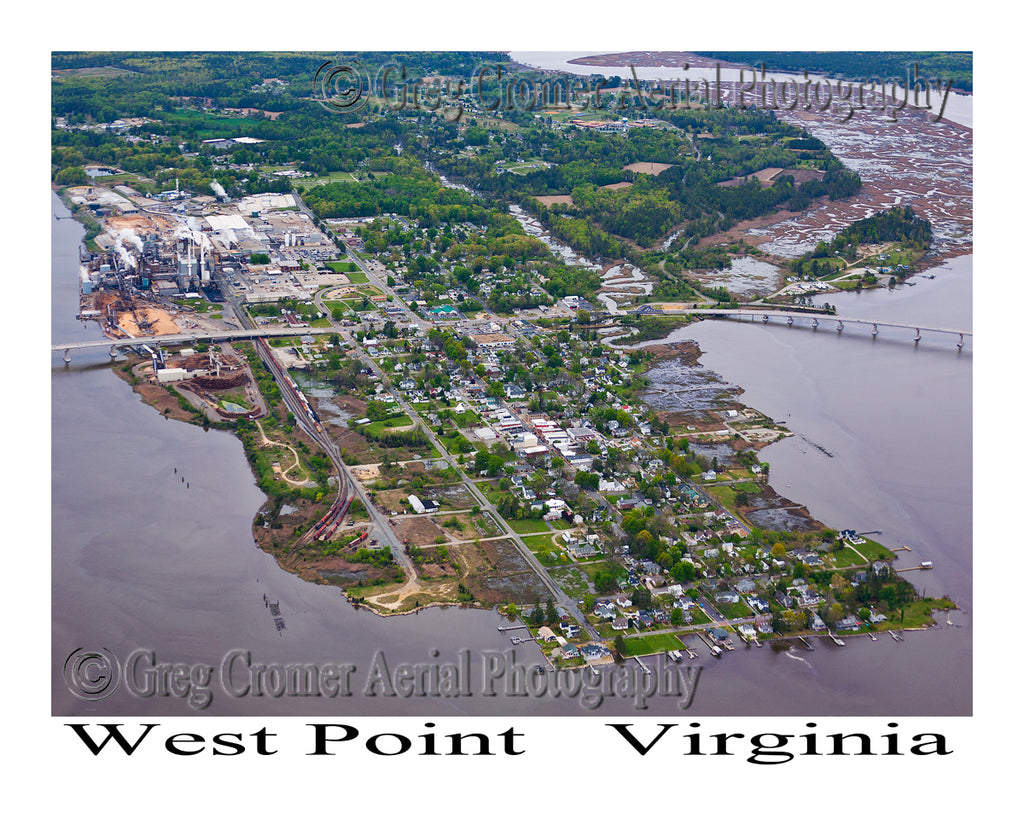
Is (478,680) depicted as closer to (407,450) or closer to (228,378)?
(407,450)

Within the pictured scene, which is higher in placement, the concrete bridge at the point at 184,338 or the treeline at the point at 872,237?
the treeline at the point at 872,237

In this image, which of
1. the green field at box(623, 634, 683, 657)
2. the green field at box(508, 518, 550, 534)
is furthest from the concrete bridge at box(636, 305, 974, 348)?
the green field at box(623, 634, 683, 657)

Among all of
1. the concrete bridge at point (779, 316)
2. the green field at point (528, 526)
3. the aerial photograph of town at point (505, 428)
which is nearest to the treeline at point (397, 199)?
the aerial photograph of town at point (505, 428)

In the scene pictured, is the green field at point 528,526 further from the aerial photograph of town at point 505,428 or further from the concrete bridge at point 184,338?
the concrete bridge at point 184,338

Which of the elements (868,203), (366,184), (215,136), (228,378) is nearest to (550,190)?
(366,184)

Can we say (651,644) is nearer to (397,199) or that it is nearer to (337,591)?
(337,591)

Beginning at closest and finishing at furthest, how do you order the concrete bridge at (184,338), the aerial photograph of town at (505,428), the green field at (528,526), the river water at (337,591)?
1. the river water at (337,591)
2. the aerial photograph of town at (505,428)
3. the green field at (528,526)
4. the concrete bridge at (184,338)
